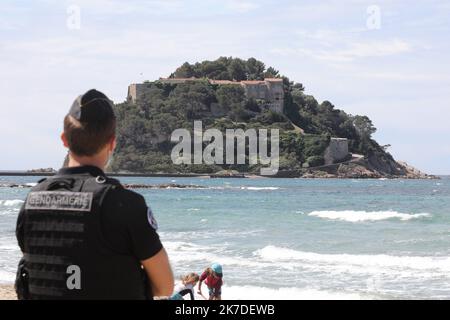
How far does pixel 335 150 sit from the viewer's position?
477ft

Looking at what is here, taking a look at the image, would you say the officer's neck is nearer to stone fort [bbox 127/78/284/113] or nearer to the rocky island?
the rocky island

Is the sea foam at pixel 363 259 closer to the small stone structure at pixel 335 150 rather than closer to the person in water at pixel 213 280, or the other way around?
the person in water at pixel 213 280

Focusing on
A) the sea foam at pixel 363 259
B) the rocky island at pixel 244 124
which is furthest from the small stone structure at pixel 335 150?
the sea foam at pixel 363 259

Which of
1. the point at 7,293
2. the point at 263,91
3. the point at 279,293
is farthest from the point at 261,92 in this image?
the point at 7,293

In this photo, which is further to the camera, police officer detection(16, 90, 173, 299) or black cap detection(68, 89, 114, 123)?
black cap detection(68, 89, 114, 123)

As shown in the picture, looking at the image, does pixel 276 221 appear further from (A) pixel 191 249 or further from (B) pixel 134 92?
(B) pixel 134 92

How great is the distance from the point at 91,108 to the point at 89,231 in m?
0.43

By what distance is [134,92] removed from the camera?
152375mm

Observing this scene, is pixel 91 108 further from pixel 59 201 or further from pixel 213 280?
pixel 213 280

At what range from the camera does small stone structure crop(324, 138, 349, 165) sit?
144 meters

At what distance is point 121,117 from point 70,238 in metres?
141

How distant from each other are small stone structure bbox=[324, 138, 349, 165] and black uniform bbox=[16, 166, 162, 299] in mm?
142572

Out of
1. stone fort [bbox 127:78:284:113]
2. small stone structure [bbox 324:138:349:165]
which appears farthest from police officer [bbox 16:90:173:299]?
stone fort [bbox 127:78:284:113]
